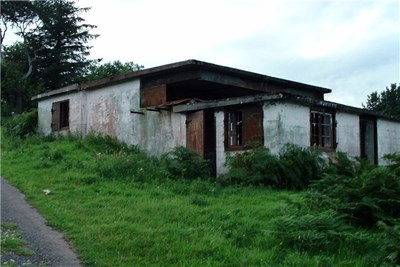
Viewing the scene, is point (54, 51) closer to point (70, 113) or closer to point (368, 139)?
point (70, 113)

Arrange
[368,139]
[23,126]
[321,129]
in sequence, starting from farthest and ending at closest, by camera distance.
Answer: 1. [23,126]
2. [368,139]
3. [321,129]

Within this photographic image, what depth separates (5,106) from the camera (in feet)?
115

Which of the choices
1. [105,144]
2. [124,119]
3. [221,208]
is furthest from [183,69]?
[221,208]

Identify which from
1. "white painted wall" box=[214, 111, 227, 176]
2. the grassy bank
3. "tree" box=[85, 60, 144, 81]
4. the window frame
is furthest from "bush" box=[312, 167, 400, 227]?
"tree" box=[85, 60, 144, 81]

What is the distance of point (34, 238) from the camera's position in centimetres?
871

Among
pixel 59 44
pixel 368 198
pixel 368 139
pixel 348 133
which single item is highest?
pixel 59 44

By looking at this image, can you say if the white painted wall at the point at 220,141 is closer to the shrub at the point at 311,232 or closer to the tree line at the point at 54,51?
the shrub at the point at 311,232

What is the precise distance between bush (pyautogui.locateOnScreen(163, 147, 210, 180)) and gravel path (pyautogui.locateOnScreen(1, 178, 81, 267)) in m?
4.44

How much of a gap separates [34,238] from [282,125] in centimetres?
874

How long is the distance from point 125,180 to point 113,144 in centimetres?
623

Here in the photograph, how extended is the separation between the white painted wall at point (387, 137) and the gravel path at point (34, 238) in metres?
13.9

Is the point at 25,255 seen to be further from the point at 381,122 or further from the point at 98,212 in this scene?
the point at 381,122

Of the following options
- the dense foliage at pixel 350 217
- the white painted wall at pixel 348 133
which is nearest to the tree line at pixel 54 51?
the white painted wall at pixel 348 133

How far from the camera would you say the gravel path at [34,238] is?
748 centimetres
